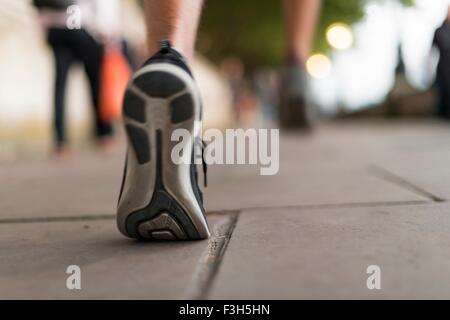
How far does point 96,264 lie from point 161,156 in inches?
10.8

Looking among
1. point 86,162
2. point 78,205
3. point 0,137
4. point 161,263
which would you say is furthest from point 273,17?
point 161,263

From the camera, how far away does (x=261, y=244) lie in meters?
1.25

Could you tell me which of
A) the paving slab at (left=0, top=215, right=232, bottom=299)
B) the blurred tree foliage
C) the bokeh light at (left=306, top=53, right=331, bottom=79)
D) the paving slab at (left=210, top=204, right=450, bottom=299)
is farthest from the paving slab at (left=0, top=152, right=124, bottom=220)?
the bokeh light at (left=306, top=53, right=331, bottom=79)

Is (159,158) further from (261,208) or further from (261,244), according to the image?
(261,208)

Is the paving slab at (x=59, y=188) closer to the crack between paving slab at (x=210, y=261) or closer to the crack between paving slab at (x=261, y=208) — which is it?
the crack between paving slab at (x=261, y=208)

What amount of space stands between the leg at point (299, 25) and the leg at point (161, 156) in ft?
8.79

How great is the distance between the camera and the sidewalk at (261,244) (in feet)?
3.19

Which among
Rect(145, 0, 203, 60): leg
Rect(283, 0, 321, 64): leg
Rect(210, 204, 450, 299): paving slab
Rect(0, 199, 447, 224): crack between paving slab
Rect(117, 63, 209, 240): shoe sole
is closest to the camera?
Rect(210, 204, 450, 299): paving slab

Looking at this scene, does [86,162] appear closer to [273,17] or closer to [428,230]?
[428,230]

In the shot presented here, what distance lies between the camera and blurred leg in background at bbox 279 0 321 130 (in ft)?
12.8

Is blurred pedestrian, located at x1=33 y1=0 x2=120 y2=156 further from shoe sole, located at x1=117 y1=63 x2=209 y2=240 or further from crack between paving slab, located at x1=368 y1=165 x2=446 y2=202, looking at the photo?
shoe sole, located at x1=117 y1=63 x2=209 y2=240

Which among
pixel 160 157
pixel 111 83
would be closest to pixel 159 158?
pixel 160 157
